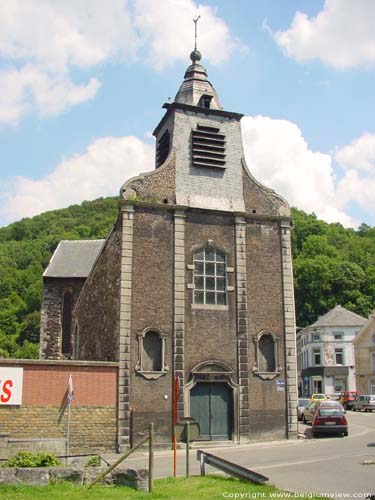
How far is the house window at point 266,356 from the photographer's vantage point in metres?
21.1

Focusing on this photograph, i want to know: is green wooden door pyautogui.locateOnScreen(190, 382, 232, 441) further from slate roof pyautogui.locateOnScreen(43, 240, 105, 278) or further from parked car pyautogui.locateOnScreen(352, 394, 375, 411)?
parked car pyautogui.locateOnScreen(352, 394, 375, 411)

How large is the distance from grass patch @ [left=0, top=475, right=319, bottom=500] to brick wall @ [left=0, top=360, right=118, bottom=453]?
789 centimetres

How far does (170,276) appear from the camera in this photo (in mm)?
20875

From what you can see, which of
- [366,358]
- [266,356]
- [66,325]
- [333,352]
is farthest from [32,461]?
[333,352]

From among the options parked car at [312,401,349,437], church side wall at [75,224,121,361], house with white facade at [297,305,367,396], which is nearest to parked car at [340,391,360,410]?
house with white facade at [297,305,367,396]

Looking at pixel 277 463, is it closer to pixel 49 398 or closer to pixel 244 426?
pixel 244 426

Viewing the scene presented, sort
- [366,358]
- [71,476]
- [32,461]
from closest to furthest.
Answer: [71,476], [32,461], [366,358]

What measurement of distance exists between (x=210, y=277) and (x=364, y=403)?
24045mm

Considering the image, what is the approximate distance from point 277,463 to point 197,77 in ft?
57.3

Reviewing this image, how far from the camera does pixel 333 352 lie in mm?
60406

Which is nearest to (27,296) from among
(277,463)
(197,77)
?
(197,77)

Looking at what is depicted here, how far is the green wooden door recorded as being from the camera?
20.1 metres

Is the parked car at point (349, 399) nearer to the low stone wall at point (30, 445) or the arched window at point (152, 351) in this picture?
the arched window at point (152, 351)

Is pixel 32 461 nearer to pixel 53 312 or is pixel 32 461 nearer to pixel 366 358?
pixel 53 312
